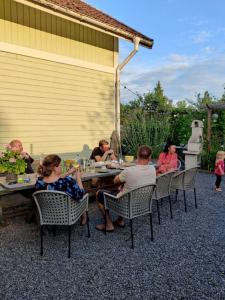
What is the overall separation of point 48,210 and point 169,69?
32139 mm

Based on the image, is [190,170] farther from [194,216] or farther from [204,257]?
[204,257]

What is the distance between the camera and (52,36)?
5.76 metres

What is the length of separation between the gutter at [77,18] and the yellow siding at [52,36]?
0.55m

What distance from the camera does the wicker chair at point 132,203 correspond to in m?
3.07

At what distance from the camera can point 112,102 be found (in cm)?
722

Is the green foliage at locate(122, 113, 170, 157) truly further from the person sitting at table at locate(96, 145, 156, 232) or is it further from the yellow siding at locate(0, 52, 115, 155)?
the person sitting at table at locate(96, 145, 156, 232)

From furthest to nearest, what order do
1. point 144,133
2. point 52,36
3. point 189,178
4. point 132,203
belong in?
1. point 144,133
2. point 52,36
3. point 189,178
4. point 132,203

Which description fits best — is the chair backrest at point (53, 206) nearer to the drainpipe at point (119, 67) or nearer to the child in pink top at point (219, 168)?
the child in pink top at point (219, 168)

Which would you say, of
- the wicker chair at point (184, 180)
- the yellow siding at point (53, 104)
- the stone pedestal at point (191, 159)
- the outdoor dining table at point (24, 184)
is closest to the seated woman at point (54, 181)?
the outdoor dining table at point (24, 184)

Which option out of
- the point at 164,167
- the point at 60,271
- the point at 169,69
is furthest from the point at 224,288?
the point at 169,69

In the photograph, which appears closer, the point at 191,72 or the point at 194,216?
the point at 194,216

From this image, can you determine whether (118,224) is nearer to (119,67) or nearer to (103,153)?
(103,153)

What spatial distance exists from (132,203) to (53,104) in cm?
363

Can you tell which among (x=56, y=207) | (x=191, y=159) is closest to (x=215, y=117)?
(x=191, y=159)
